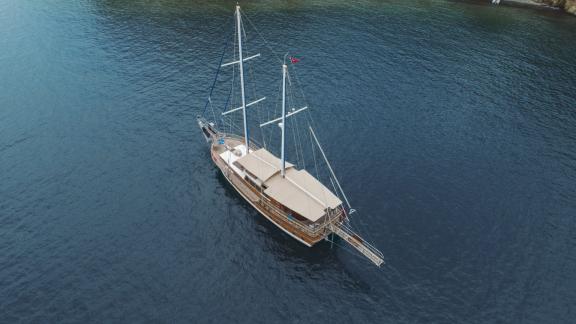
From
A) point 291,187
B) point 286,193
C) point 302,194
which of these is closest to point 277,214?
point 286,193

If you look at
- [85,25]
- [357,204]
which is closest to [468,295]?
[357,204]

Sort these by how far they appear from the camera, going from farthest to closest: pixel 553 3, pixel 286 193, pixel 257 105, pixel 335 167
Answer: pixel 553 3, pixel 257 105, pixel 335 167, pixel 286 193

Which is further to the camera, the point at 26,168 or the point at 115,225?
the point at 26,168

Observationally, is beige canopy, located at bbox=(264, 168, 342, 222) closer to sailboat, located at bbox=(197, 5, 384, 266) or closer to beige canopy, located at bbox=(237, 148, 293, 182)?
sailboat, located at bbox=(197, 5, 384, 266)

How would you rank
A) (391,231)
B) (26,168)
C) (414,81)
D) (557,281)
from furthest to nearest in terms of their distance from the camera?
(414,81) < (26,168) < (391,231) < (557,281)

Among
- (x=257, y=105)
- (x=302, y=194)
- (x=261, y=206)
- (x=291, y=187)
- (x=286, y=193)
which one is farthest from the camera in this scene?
(x=257, y=105)

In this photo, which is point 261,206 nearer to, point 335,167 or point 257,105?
point 335,167

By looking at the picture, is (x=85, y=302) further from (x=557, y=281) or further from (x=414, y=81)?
(x=414, y=81)
